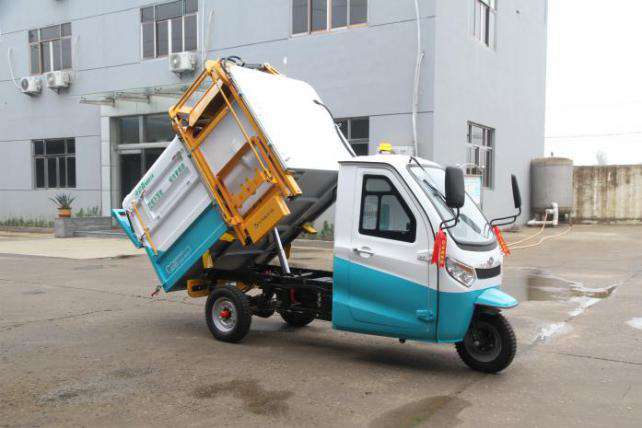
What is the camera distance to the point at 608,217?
2609 cm

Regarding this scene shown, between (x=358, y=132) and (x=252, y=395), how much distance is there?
1395 centimetres

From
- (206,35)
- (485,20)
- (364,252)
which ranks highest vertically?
(485,20)

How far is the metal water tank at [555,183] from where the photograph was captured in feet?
81.2

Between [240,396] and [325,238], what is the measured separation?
41.9 feet

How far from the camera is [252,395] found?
17.2 feet

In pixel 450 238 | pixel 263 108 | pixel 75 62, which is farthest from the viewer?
pixel 75 62

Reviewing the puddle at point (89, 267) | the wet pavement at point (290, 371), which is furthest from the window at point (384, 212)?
the puddle at point (89, 267)

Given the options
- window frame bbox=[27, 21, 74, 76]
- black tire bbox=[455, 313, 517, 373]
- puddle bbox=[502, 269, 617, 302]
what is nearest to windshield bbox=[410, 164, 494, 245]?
black tire bbox=[455, 313, 517, 373]

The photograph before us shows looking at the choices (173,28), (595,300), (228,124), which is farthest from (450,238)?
(173,28)

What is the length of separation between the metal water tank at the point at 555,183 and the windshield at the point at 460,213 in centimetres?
1985

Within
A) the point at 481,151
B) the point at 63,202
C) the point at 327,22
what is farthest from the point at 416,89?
the point at 63,202

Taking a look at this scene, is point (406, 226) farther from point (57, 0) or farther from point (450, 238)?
point (57, 0)

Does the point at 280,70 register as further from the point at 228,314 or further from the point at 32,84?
the point at 228,314

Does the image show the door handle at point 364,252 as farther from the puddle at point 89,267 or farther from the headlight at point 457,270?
the puddle at point 89,267
